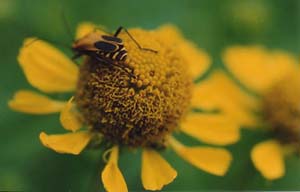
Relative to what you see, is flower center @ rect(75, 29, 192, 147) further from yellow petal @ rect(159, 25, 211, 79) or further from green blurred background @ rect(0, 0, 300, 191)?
yellow petal @ rect(159, 25, 211, 79)

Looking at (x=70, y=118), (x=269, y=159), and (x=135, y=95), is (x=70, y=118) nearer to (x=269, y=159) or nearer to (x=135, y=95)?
(x=135, y=95)

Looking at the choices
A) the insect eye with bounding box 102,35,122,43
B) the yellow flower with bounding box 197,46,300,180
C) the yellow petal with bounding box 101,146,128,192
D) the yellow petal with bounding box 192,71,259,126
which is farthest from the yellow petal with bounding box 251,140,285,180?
the insect eye with bounding box 102,35,122,43

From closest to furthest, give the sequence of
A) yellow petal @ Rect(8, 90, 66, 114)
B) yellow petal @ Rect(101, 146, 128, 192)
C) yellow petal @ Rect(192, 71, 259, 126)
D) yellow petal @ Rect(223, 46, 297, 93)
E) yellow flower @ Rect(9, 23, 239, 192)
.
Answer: yellow petal @ Rect(101, 146, 128, 192)
yellow flower @ Rect(9, 23, 239, 192)
yellow petal @ Rect(8, 90, 66, 114)
yellow petal @ Rect(192, 71, 259, 126)
yellow petal @ Rect(223, 46, 297, 93)

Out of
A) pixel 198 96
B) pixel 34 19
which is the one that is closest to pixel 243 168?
pixel 198 96

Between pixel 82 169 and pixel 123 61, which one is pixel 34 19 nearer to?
pixel 82 169

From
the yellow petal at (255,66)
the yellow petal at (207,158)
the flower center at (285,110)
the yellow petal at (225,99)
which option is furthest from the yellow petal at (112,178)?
the yellow petal at (255,66)

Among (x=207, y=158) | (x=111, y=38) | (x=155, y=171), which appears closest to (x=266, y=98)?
(x=207, y=158)

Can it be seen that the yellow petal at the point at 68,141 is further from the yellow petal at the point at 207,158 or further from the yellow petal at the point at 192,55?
the yellow petal at the point at 192,55
